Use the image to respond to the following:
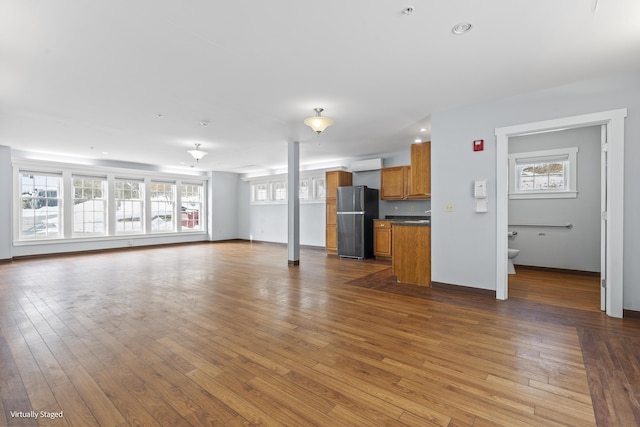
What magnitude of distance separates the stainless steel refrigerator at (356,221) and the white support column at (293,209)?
1563 mm

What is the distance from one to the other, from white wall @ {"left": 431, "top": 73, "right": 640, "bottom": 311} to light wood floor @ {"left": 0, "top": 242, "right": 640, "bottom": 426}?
472mm

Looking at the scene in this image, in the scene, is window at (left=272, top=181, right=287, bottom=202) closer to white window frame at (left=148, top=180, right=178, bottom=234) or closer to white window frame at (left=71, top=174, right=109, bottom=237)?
white window frame at (left=148, top=180, right=178, bottom=234)

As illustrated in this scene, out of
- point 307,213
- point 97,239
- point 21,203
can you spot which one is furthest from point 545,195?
point 21,203

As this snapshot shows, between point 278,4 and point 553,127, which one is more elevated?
point 278,4

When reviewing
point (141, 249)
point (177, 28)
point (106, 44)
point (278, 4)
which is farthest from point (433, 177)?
point (141, 249)

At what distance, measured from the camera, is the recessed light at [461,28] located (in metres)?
2.31

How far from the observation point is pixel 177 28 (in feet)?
7.75

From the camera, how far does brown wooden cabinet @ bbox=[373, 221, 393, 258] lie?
6.90 metres

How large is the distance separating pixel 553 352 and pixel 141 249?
9824mm

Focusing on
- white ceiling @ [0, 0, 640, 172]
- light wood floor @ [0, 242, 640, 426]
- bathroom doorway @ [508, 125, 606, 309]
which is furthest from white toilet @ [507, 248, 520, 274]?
white ceiling @ [0, 0, 640, 172]

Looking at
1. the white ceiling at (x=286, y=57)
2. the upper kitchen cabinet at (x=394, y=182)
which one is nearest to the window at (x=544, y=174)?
the upper kitchen cabinet at (x=394, y=182)

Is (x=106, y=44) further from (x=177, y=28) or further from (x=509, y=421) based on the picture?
(x=509, y=421)

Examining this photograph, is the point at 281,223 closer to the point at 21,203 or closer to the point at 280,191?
the point at 280,191

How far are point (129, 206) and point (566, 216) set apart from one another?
10.9 m
